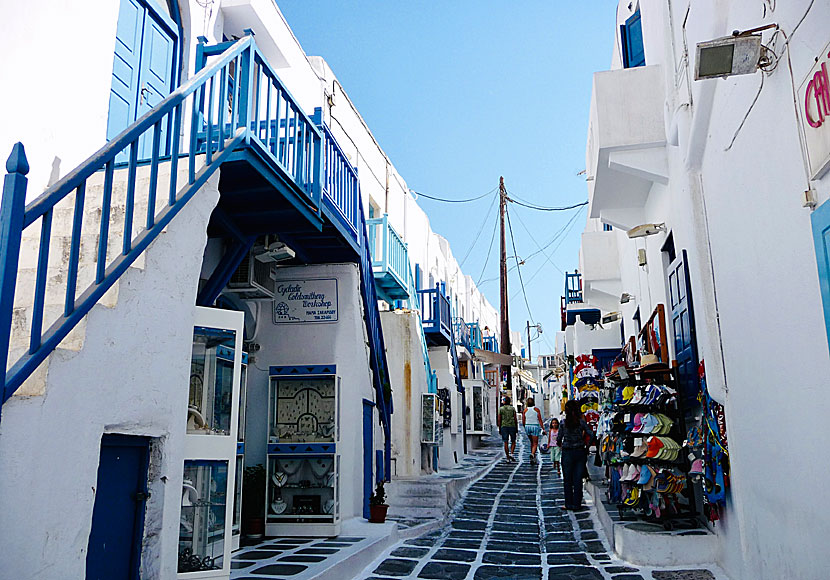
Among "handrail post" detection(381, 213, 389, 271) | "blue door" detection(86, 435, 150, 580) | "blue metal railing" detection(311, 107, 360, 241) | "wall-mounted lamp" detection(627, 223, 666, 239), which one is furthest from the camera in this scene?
"handrail post" detection(381, 213, 389, 271)

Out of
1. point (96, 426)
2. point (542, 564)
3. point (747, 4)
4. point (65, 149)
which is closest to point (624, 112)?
point (747, 4)

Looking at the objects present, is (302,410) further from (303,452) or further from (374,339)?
(374,339)

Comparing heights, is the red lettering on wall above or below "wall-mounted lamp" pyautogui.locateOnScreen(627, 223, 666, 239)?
below

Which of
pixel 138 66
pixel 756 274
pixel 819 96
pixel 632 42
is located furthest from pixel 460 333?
pixel 819 96

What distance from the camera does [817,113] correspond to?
3.28 meters

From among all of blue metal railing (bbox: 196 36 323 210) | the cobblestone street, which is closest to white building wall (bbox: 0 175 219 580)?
blue metal railing (bbox: 196 36 323 210)

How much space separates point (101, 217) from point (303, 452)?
5072mm

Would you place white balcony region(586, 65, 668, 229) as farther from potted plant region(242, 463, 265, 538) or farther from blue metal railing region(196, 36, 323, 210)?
potted plant region(242, 463, 265, 538)

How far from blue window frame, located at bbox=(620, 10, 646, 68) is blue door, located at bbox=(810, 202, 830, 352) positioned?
6.95 metres

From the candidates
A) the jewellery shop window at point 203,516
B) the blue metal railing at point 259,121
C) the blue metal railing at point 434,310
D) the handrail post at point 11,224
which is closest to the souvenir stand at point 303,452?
the blue metal railing at point 259,121

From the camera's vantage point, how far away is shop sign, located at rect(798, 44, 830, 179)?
3162 mm

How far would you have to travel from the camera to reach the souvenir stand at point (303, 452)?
27.1 ft

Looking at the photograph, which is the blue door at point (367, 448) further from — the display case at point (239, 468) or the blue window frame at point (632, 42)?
the blue window frame at point (632, 42)

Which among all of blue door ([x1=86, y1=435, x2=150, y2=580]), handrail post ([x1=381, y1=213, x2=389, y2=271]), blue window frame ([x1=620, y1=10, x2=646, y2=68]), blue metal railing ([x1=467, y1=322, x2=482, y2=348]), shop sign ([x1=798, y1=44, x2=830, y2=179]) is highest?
blue window frame ([x1=620, y1=10, x2=646, y2=68])
